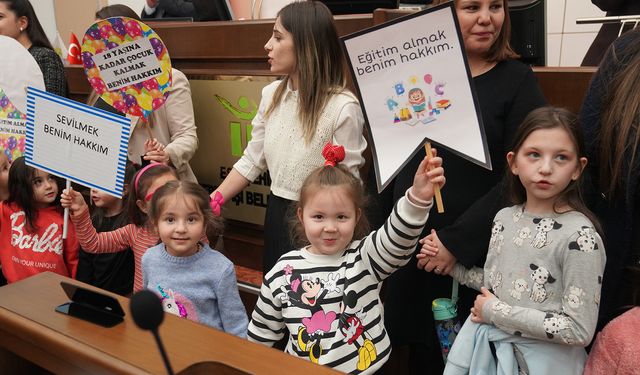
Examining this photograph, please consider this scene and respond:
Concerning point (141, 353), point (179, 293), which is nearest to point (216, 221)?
point (179, 293)

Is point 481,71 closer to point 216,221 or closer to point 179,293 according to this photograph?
point 216,221

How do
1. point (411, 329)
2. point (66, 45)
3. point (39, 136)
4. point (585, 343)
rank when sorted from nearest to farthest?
point (585, 343)
point (411, 329)
point (39, 136)
point (66, 45)

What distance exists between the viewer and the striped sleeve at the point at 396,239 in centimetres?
164

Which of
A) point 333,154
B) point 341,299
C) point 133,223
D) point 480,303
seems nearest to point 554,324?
point 480,303

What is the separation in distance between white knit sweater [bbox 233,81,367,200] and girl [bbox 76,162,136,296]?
0.72 meters

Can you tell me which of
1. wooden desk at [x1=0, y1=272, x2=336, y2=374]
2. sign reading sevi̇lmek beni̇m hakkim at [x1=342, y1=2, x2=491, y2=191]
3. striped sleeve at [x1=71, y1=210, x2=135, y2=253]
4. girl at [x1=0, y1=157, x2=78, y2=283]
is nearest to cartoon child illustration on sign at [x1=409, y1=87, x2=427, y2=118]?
sign reading sevi̇lmek beni̇m hakkim at [x1=342, y1=2, x2=491, y2=191]

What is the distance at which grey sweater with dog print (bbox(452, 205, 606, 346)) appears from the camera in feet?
4.95

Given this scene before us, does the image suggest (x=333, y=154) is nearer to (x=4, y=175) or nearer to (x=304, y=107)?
(x=304, y=107)

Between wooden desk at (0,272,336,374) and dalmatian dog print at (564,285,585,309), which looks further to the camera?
dalmatian dog print at (564,285,585,309)

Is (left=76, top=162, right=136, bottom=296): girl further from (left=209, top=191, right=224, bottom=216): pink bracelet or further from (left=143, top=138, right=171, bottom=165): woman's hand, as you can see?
(left=209, top=191, right=224, bottom=216): pink bracelet

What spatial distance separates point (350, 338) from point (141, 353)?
722 millimetres

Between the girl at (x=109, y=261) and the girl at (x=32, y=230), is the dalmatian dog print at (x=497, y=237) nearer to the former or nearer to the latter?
the girl at (x=109, y=261)

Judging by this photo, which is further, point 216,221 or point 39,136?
point 39,136

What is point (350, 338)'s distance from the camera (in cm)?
169
